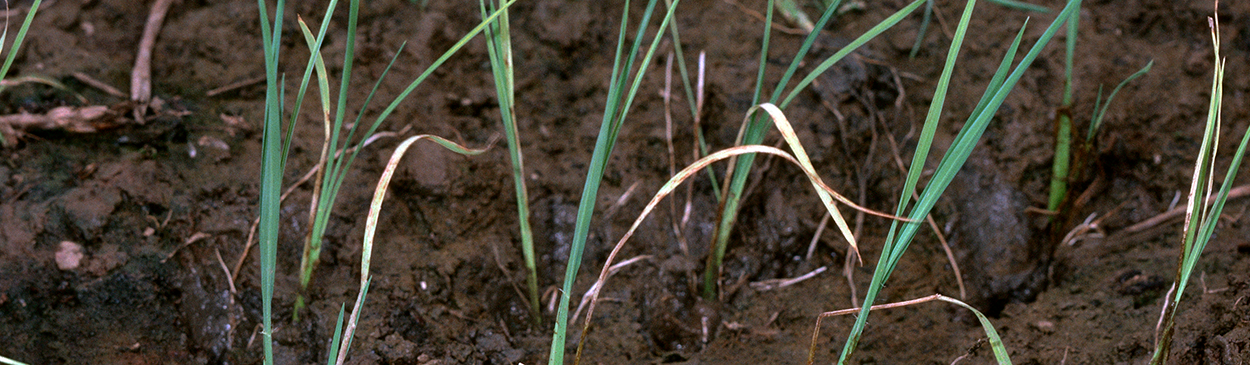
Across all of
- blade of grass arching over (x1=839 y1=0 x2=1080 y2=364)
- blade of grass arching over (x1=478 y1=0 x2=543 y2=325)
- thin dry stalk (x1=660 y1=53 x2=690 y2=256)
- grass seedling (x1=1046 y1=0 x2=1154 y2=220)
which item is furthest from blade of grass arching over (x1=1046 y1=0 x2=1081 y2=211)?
blade of grass arching over (x1=478 y1=0 x2=543 y2=325)

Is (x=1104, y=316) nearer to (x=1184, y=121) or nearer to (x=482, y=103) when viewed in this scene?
(x=1184, y=121)

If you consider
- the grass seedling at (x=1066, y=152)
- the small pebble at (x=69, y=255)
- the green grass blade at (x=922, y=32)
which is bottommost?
the small pebble at (x=69, y=255)

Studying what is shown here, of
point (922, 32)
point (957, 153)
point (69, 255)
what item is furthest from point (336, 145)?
point (922, 32)

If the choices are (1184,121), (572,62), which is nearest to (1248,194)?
(1184,121)

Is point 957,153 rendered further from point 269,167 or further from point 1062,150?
point 269,167

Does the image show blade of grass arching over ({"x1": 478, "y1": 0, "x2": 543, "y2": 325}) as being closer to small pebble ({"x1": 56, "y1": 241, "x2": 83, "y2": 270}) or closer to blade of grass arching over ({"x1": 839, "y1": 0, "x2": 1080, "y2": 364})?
blade of grass arching over ({"x1": 839, "y1": 0, "x2": 1080, "y2": 364})

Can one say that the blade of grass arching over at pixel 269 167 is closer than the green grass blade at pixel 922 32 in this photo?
Yes

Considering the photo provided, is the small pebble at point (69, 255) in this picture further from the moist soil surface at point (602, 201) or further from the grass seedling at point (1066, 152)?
the grass seedling at point (1066, 152)

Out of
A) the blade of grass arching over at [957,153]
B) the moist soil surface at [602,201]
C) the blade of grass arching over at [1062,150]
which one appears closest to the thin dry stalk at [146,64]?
the moist soil surface at [602,201]
